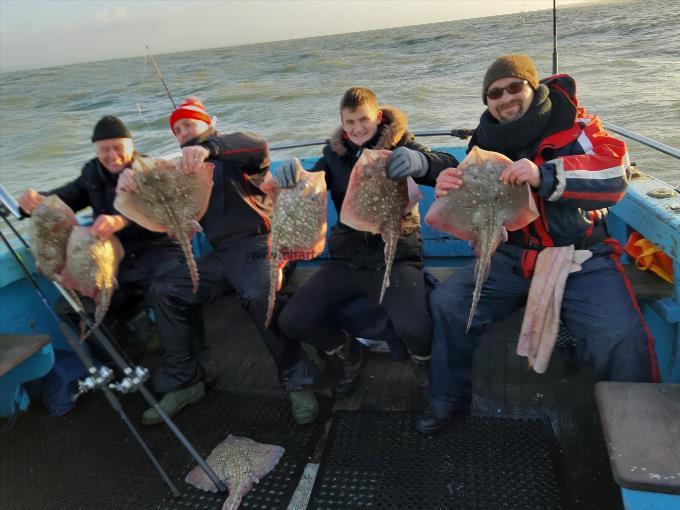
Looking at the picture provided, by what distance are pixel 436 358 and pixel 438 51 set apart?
2883cm

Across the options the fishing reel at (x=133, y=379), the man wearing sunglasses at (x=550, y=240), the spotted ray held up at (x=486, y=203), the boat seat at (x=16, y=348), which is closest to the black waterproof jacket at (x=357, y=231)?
the man wearing sunglasses at (x=550, y=240)

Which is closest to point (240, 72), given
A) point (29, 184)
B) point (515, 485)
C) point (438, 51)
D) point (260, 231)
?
point (438, 51)

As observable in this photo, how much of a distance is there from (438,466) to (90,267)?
266 centimetres

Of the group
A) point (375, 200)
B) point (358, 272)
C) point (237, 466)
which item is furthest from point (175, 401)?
point (375, 200)

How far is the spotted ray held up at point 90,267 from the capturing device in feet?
11.6

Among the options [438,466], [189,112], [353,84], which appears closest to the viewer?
[438,466]

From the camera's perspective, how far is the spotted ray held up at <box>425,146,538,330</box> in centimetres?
270

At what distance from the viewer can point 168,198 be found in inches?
132

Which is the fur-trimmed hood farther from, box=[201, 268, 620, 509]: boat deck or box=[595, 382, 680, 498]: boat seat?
box=[595, 382, 680, 498]: boat seat

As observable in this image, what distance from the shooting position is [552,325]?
2953 mm

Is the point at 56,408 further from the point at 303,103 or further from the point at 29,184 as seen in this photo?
the point at 303,103

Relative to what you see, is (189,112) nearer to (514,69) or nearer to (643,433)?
(514,69)

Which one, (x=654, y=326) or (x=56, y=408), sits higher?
(x=654, y=326)

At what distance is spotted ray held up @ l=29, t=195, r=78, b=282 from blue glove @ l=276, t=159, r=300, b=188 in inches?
72.8
